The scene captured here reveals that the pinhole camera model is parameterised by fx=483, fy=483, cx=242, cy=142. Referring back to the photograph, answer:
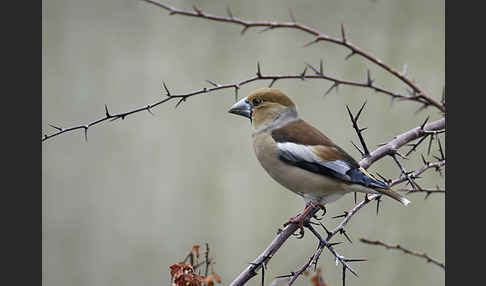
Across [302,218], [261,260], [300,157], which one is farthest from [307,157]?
[261,260]

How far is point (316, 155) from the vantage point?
158 centimetres

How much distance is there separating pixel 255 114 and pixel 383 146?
0.45 m

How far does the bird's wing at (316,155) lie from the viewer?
1.49 m

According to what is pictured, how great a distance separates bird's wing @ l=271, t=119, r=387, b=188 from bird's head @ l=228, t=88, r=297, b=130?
5cm

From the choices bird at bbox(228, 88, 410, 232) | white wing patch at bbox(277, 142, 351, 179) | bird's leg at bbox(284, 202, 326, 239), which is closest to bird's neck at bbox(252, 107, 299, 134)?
bird at bbox(228, 88, 410, 232)

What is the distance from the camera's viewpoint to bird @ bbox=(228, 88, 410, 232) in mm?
1510

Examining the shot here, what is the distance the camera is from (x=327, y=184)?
1542mm

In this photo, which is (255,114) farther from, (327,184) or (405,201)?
(405,201)

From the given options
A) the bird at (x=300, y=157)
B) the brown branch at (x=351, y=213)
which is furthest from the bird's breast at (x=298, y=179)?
the brown branch at (x=351, y=213)

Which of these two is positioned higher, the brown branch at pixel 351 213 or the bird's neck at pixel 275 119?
the bird's neck at pixel 275 119

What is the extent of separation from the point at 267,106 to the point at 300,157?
0.73ft

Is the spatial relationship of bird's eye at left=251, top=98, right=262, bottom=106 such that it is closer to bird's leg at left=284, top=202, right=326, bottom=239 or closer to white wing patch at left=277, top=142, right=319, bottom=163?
white wing patch at left=277, top=142, right=319, bottom=163

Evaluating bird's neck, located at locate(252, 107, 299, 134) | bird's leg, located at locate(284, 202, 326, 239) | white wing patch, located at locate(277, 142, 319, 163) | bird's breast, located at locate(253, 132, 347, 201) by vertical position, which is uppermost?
bird's neck, located at locate(252, 107, 299, 134)

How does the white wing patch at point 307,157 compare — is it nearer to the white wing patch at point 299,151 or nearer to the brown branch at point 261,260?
the white wing patch at point 299,151
